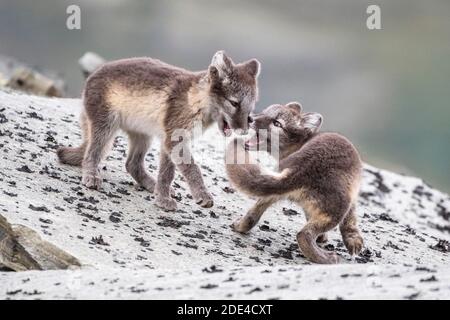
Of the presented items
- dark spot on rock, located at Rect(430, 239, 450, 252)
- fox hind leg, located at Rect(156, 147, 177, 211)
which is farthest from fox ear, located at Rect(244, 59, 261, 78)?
dark spot on rock, located at Rect(430, 239, 450, 252)

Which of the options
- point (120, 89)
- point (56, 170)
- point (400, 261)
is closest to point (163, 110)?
point (120, 89)

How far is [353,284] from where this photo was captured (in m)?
6.80

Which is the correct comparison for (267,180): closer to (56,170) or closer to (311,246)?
(311,246)

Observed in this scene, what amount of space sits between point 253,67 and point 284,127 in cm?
86

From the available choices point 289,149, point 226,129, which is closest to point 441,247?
point 289,149

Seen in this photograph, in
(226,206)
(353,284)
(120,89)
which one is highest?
(120,89)

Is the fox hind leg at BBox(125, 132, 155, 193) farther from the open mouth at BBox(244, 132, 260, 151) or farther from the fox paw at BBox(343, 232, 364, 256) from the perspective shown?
the fox paw at BBox(343, 232, 364, 256)

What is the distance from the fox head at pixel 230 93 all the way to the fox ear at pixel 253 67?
0.14 m

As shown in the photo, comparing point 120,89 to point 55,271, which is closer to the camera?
point 55,271

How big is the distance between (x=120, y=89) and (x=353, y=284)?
5385mm

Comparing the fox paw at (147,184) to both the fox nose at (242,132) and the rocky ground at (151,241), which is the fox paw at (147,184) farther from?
the fox nose at (242,132)

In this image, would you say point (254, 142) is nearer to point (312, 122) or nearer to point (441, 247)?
point (312, 122)

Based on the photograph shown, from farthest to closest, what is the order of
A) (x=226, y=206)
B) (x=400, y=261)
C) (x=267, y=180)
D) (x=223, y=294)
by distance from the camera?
(x=226, y=206)
(x=400, y=261)
(x=267, y=180)
(x=223, y=294)

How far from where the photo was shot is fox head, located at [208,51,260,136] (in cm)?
1059
